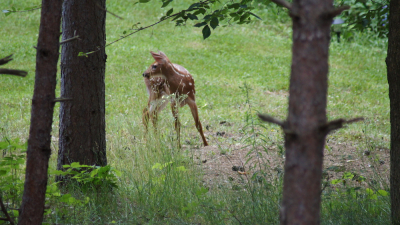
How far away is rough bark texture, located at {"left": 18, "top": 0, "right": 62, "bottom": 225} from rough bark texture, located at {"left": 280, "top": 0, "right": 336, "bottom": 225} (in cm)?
143

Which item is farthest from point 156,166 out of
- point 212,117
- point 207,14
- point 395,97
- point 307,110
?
point 212,117

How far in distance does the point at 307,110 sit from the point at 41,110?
153cm

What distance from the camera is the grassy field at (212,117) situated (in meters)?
3.30

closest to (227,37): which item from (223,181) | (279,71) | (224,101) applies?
(279,71)

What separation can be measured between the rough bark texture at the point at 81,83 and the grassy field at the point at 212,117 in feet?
1.56

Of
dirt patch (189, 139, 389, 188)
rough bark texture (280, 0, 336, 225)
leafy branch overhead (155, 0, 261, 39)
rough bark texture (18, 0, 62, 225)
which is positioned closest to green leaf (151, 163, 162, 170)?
dirt patch (189, 139, 389, 188)

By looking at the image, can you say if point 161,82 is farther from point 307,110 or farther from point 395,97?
point 307,110

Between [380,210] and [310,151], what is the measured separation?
93.5 inches

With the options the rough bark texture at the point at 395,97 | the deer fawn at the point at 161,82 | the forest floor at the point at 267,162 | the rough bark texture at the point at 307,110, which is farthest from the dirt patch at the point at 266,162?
the rough bark texture at the point at 307,110

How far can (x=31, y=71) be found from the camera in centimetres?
1202

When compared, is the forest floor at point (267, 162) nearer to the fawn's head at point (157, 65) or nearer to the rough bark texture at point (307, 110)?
the fawn's head at point (157, 65)

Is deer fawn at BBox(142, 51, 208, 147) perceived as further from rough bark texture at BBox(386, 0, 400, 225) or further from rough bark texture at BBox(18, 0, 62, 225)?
rough bark texture at BBox(18, 0, 62, 225)

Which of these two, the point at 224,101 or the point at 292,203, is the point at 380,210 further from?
the point at 224,101

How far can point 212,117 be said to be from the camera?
855 cm
